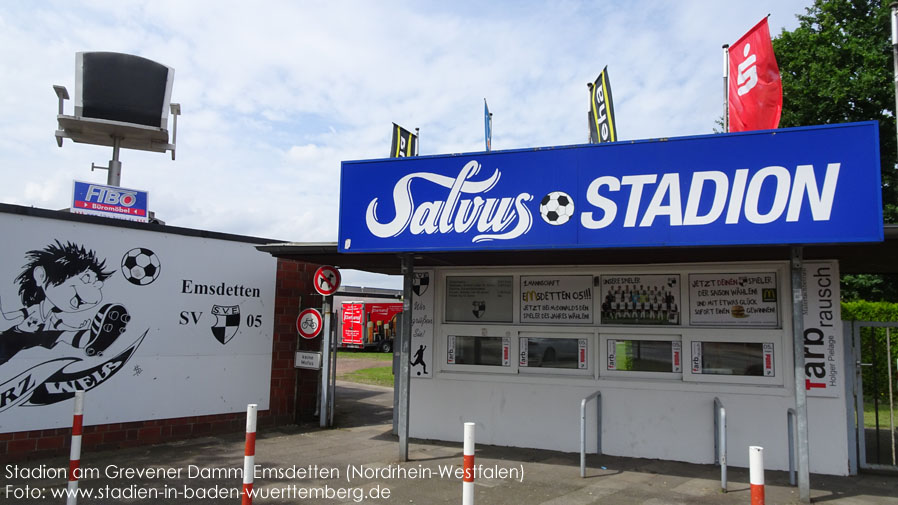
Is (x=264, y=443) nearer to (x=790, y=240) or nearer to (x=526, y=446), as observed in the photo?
(x=526, y=446)

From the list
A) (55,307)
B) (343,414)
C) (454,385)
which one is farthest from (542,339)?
(55,307)

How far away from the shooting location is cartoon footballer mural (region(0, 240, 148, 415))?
828cm

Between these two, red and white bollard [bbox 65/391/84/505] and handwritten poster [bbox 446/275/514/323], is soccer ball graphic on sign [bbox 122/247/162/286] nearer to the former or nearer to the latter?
red and white bollard [bbox 65/391/84/505]

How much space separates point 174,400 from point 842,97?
1942cm

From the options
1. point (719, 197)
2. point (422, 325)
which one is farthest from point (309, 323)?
point (719, 197)

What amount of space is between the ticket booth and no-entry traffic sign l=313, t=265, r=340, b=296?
79 cm

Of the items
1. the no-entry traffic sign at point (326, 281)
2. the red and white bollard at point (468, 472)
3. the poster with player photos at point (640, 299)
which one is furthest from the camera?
the no-entry traffic sign at point (326, 281)

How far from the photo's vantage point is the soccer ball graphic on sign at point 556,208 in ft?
22.8

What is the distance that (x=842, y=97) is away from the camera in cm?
1786

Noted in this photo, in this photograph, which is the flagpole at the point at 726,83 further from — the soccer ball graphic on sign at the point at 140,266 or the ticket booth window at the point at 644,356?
the soccer ball graphic on sign at the point at 140,266

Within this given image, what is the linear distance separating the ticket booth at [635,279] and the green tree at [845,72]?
11036 mm

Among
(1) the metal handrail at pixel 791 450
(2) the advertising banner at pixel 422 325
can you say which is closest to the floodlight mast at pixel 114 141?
(2) the advertising banner at pixel 422 325

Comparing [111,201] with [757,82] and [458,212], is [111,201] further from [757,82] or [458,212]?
[757,82]

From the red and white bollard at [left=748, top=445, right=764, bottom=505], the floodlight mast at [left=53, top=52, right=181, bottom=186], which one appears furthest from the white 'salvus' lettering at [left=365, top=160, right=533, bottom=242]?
the floodlight mast at [left=53, top=52, right=181, bottom=186]
